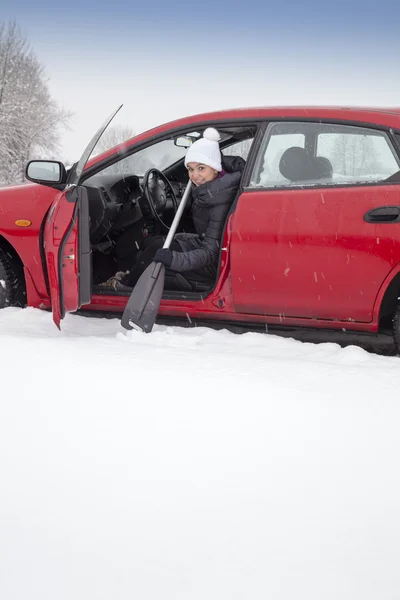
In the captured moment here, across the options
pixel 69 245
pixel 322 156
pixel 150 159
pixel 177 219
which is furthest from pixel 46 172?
pixel 322 156

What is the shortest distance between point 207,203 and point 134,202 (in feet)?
3.46

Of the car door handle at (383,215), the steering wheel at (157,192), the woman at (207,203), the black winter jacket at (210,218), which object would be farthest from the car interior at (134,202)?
the car door handle at (383,215)

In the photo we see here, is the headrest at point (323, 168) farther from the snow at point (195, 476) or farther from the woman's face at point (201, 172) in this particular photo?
the snow at point (195, 476)

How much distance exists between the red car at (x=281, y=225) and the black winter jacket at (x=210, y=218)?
6.3 inches

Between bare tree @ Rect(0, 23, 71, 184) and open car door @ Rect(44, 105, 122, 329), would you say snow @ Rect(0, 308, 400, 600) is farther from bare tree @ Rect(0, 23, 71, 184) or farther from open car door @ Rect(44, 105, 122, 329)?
bare tree @ Rect(0, 23, 71, 184)

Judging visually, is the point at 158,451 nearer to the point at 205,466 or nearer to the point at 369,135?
the point at 205,466

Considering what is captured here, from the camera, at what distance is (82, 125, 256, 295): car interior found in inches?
174

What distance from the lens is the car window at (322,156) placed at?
11.7ft

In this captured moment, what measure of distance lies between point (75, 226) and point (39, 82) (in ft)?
154

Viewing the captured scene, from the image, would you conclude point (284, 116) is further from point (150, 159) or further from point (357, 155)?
point (150, 159)

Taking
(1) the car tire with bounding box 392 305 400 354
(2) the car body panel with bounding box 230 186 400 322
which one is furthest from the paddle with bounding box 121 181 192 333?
Answer: (1) the car tire with bounding box 392 305 400 354

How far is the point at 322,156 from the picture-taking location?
12.2 feet

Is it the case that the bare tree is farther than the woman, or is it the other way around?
the bare tree

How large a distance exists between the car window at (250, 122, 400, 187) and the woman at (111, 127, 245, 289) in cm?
25
